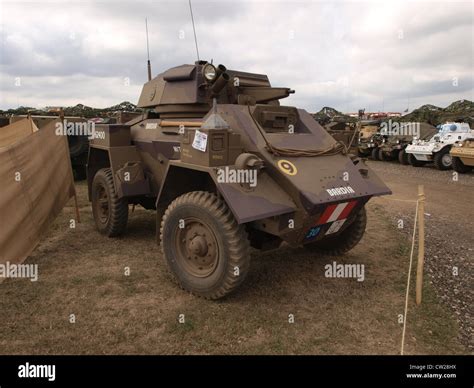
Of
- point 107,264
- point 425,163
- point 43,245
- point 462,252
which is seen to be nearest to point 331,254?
point 462,252

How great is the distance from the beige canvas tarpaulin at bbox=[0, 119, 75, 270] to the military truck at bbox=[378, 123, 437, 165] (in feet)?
51.7

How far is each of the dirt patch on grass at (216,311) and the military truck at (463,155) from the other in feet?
34.5

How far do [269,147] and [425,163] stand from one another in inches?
626

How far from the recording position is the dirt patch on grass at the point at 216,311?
3654mm

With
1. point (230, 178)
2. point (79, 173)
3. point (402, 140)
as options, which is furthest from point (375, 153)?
point (230, 178)

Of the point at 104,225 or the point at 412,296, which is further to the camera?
the point at 104,225

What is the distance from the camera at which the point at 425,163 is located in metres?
18.4

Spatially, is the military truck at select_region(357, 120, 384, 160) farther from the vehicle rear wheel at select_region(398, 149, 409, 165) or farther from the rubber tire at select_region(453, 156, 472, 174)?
the rubber tire at select_region(453, 156, 472, 174)

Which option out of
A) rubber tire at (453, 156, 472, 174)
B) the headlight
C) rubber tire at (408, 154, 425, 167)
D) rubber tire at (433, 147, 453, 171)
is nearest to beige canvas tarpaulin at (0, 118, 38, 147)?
the headlight

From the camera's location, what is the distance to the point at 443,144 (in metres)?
16.3

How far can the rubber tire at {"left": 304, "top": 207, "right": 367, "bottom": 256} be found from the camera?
18.1 ft

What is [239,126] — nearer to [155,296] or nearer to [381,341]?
[155,296]

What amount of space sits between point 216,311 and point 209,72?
301 cm

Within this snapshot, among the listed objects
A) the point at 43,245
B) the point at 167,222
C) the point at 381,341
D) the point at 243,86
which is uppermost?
the point at 243,86
